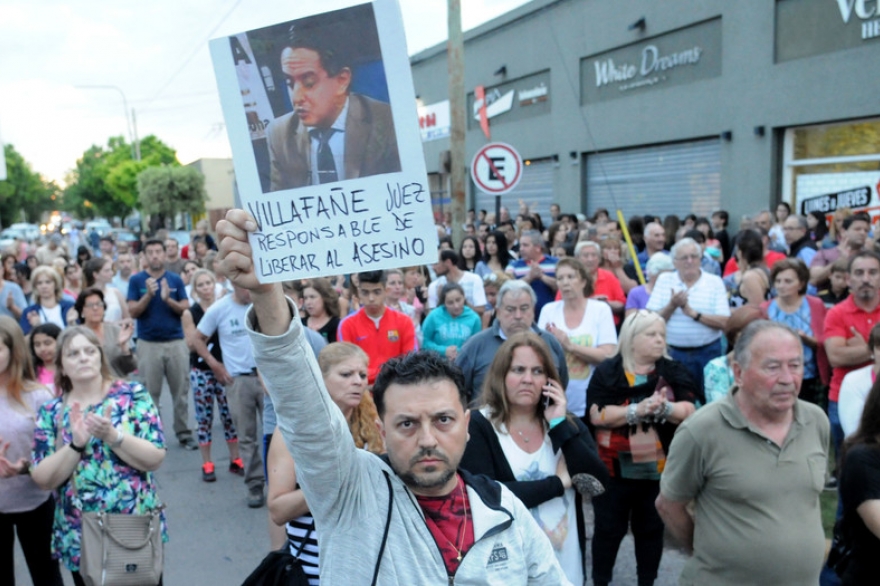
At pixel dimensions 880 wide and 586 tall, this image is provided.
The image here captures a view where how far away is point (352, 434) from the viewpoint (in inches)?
141

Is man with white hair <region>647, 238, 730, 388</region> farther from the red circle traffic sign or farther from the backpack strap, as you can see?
the backpack strap

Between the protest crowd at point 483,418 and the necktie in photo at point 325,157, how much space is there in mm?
Answer: 288

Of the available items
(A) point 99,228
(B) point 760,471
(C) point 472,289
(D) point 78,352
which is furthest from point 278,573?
(A) point 99,228

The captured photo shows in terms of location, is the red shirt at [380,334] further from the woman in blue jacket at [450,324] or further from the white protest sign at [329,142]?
the white protest sign at [329,142]

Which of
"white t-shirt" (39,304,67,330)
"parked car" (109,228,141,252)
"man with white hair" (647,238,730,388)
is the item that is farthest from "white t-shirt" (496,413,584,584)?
"parked car" (109,228,141,252)

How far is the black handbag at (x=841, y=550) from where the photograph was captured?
321 cm

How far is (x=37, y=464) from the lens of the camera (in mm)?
3840

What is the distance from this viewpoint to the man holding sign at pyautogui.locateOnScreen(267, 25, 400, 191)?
1.88m

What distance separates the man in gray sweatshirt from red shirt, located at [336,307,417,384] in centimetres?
389

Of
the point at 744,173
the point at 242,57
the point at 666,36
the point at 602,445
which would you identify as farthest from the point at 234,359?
the point at 666,36

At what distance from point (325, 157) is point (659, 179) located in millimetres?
17350

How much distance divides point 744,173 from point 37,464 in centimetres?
1461

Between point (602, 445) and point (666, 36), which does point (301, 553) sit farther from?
point (666, 36)

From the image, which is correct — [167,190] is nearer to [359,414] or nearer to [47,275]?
[47,275]
